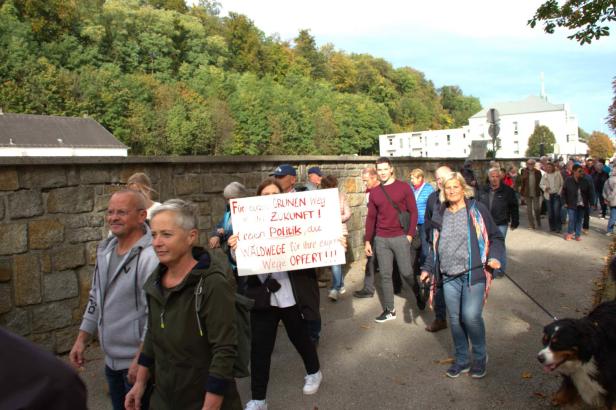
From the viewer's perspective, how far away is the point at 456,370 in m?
4.79

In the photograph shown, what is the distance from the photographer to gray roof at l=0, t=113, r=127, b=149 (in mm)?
62875

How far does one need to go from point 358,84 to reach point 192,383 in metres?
134

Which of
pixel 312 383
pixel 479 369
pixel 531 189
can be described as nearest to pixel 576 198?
pixel 531 189

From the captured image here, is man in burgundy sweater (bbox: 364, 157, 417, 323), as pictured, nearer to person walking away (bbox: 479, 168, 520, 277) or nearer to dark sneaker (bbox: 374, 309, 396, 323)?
dark sneaker (bbox: 374, 309, 396, 323)

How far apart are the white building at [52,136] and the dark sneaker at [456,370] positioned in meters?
65.5

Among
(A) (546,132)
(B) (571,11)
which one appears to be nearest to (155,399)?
(B) (571,11)

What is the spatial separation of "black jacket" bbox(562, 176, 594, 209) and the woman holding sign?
1015 cm

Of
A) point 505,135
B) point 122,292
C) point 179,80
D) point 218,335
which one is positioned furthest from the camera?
point 505,135

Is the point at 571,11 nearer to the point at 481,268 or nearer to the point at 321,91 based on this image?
the point at 481,268

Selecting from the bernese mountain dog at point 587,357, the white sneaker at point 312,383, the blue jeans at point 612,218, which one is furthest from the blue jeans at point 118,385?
the blue jeans at point 612,218

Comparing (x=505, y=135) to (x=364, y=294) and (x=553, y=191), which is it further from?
(x=364, y=294)

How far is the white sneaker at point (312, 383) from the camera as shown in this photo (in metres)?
4.56

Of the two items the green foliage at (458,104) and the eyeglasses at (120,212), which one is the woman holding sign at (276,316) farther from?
the green foliage at (458,104)

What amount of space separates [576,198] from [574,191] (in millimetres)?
217
